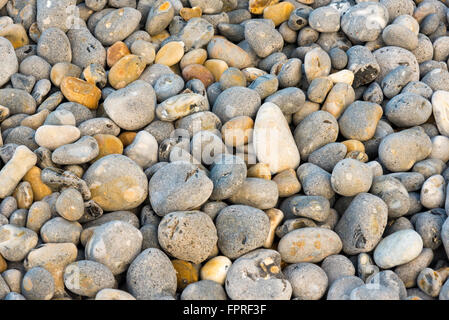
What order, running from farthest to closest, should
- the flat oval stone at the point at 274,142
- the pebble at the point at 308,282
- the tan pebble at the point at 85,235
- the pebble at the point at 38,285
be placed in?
the flat oval stone at the point at 274,142
the tan pebble at the point at 85,235
the pebble at the point at 308,282
the pebble at the point at 38,285

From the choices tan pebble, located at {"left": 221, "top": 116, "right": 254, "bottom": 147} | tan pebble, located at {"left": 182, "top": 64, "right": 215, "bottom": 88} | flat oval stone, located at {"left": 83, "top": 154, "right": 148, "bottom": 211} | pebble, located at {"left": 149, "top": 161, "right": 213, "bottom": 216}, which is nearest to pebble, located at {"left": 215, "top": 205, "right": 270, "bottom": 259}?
pebble, located at {"left": 149, "top": 161, "right": 213, "bottom": 216}

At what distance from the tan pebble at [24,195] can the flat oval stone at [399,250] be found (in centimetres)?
148

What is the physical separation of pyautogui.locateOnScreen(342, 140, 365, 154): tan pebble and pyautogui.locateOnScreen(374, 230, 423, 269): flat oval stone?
0.55 meters

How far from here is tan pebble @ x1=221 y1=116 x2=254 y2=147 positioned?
8.21 feet

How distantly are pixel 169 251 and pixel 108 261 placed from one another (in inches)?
9.4

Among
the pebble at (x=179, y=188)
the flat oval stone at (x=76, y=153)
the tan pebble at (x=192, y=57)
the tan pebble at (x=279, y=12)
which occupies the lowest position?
the pebble at (x=179, y=188)

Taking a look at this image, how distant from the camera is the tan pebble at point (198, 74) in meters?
2.82

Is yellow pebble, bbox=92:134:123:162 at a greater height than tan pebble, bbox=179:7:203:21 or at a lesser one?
lesser

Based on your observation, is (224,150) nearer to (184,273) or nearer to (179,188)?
(179,188)

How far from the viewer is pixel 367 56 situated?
2855mm

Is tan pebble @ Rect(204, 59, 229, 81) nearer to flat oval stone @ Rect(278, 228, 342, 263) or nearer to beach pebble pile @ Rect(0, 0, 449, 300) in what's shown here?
beach pebble pile @ Rect(0, 0, 449, 300)

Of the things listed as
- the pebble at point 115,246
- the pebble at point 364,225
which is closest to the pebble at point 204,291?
the pebble at point 115,246

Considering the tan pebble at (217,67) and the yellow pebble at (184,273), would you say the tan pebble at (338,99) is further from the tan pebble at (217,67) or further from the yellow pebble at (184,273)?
the yellow pebble at (184,273)

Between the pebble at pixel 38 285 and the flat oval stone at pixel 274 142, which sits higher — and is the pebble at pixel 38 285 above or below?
below
